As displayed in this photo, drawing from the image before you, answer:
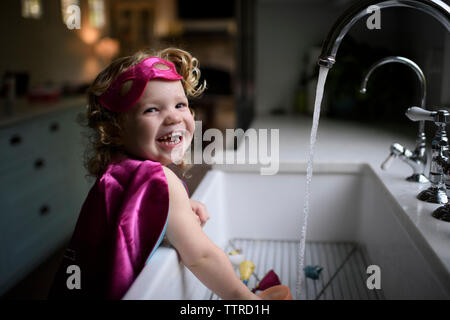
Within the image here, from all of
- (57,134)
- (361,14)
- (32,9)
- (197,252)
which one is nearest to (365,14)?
(361,14)

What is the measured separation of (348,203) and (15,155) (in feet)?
5.01

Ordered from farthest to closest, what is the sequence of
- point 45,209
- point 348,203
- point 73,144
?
1. point 73,144
2. point 45,209
3. point 348,203

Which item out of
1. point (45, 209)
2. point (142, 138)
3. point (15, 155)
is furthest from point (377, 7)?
point (45, 209)

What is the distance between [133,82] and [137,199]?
0.18 meters

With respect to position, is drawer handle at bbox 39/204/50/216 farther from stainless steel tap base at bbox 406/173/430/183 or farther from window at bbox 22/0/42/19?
stainless steel tap base at bbox 406/173/430/183

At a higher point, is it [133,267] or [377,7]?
[377,7]

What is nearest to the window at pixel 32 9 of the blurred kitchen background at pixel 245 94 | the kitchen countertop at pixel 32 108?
the blurred kitchen background at pixel 245 94

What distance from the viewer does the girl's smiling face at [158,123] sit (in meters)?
0.67

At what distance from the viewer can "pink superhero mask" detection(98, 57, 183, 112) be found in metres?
0.65

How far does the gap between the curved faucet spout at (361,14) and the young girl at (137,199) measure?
26cm

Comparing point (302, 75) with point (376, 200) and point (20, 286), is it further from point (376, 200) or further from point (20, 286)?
point (20, 286)

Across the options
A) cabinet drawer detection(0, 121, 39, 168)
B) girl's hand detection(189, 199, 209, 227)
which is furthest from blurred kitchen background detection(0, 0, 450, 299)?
girl's hand detection(189, 199, 209, 227)

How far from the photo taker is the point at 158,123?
67cm

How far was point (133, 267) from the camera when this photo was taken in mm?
643
